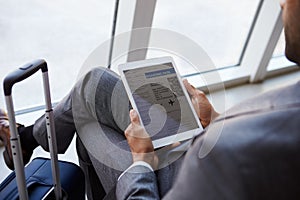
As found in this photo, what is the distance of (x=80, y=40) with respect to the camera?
6.61 feet

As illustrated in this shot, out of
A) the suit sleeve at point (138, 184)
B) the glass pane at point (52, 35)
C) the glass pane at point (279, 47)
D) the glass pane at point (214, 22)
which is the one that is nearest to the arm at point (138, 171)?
the suit sleeve at point (138, 184)

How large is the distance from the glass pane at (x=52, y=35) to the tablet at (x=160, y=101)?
78 centimetres

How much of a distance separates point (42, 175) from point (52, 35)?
937mm

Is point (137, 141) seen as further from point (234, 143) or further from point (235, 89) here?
point (235, 89)

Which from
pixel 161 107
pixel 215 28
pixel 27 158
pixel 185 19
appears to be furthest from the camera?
pixel 215 28

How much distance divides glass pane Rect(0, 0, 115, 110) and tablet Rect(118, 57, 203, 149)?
2.56 feet

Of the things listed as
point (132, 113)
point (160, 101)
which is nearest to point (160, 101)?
point (160, 101)


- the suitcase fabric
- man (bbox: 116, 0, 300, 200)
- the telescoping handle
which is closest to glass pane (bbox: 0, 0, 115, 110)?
the suitcase fabric

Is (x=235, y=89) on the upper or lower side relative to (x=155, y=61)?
lower

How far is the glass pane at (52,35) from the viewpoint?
176 centimetres

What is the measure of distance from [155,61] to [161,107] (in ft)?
0.56

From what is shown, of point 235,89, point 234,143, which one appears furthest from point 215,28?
point 234,143

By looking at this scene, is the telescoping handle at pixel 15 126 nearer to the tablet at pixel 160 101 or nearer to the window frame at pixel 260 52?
the tablet at pixel 160 101

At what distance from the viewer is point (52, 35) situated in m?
1.92
